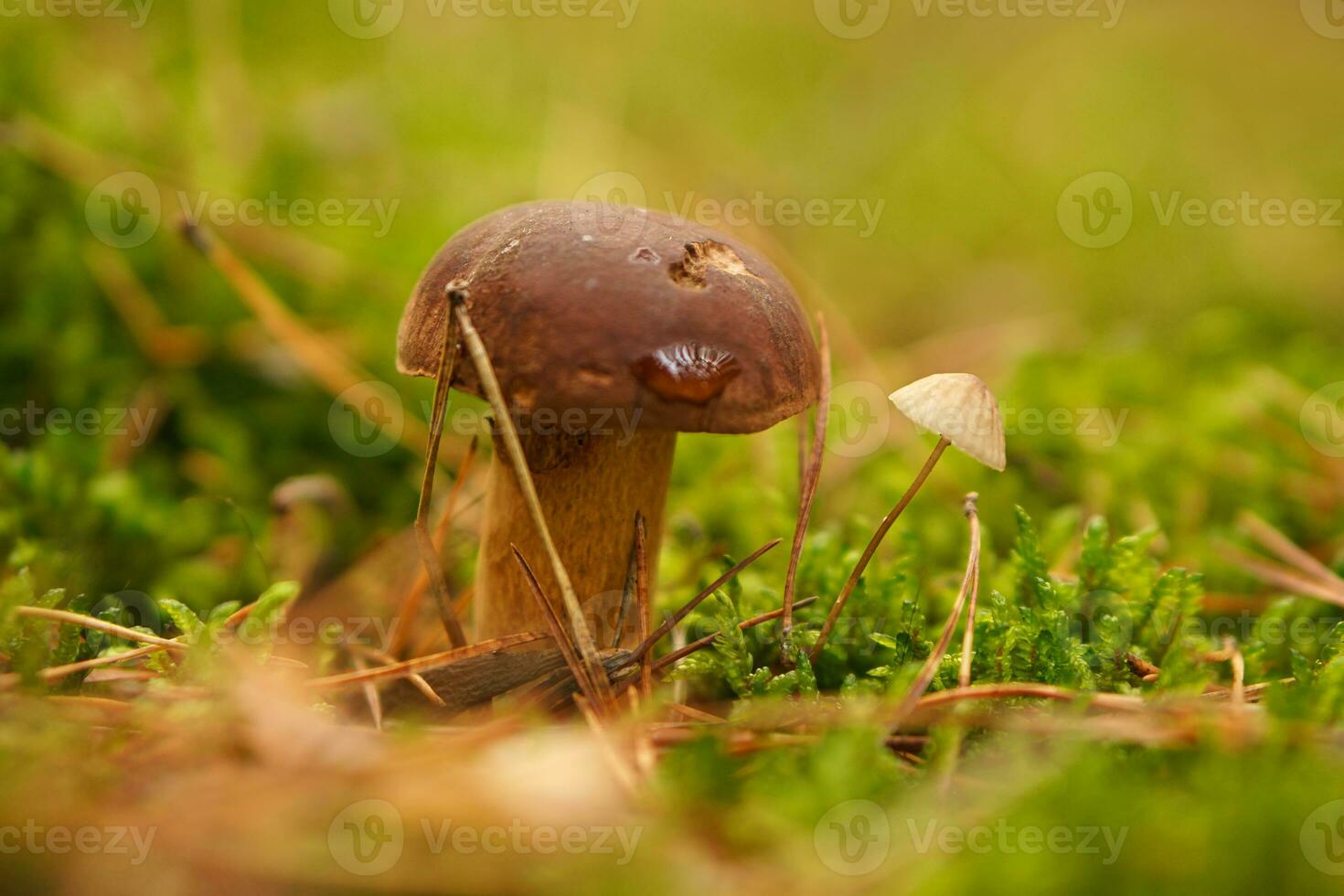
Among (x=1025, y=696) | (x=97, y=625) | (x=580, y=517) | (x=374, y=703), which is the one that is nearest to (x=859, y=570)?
(x=1025, y=696)

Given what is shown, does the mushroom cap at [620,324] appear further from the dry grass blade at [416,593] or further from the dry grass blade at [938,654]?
the dry grass blade at [416,593]

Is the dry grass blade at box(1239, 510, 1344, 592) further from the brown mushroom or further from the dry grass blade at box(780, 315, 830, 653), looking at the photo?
the brown mushroom

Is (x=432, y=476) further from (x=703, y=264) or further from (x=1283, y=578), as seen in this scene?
(x=1283, y=578)

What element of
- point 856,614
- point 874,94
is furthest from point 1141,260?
point 856,614

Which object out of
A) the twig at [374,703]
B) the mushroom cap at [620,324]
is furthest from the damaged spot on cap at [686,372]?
the twig at [374,703]

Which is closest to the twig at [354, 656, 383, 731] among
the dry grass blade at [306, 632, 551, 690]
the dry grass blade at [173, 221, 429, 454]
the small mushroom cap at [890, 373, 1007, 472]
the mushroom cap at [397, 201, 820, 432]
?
the dry grass blade at [306, 632, 551, 690]
